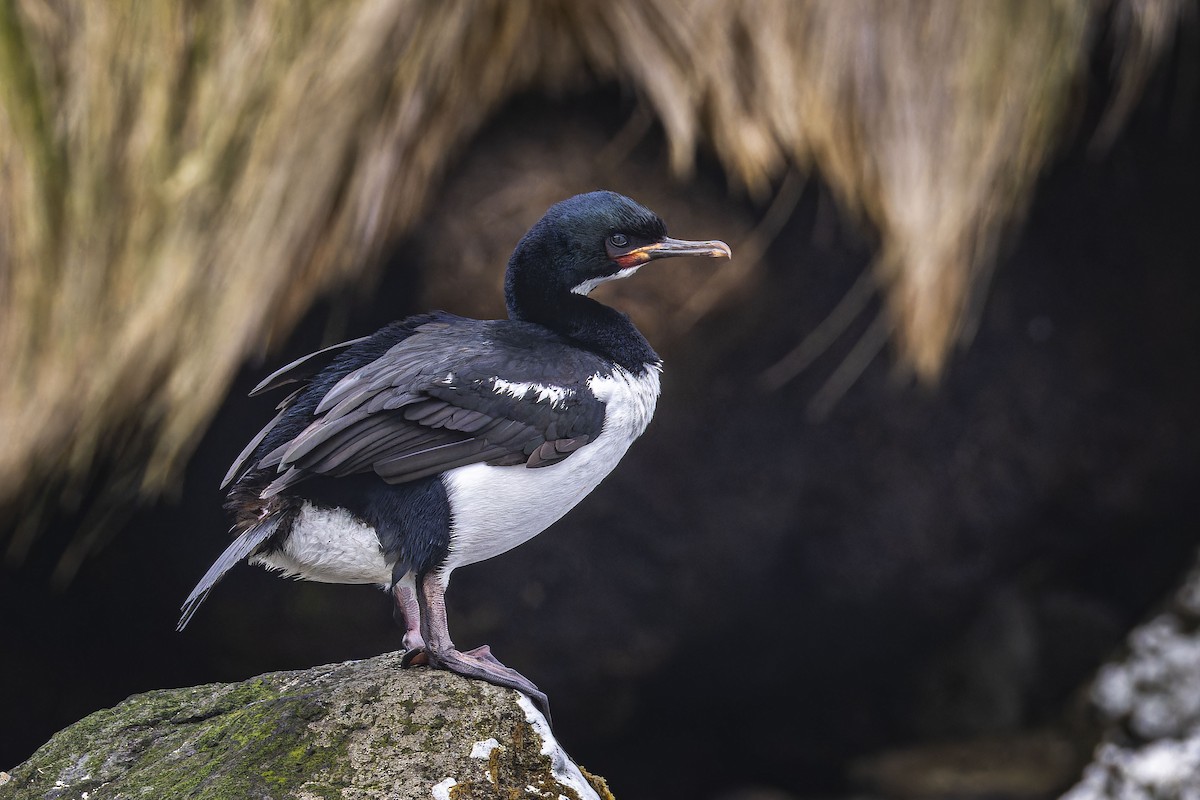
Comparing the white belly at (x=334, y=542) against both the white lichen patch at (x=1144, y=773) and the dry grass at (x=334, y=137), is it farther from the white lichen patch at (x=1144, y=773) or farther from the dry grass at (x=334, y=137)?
the white lichen patch at (x=1144, y=773)

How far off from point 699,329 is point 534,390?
137 centimetres

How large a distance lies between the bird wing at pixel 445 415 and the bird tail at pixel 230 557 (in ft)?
0.21

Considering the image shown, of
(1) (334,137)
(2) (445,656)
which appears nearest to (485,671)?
(2) (445,656)

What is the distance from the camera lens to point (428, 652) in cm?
154

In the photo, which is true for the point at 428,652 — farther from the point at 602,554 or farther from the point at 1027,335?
the point at 1027,335

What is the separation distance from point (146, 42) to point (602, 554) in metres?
1.48

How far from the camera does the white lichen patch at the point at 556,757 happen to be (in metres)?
1.45

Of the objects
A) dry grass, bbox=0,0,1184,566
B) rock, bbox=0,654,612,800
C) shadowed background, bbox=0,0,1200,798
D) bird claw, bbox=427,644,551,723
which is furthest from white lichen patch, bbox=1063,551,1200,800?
bird claw, bbox=427,644,551,723

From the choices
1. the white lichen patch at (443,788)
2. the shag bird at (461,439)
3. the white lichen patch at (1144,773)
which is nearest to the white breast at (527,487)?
the shag bird at (461,439)

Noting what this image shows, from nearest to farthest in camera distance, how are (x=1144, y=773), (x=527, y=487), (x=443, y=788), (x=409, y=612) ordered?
(x=443, y=788) → (x=527, y=487) → (x=409, y=612) → (x=1144, y=773)

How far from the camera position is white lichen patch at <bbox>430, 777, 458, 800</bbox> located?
138 centimetres

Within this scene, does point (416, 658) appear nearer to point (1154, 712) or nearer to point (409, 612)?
point (409, 612)

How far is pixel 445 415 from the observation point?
4.79 feet

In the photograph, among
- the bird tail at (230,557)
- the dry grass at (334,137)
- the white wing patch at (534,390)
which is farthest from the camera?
the dry grass at (334,137)
